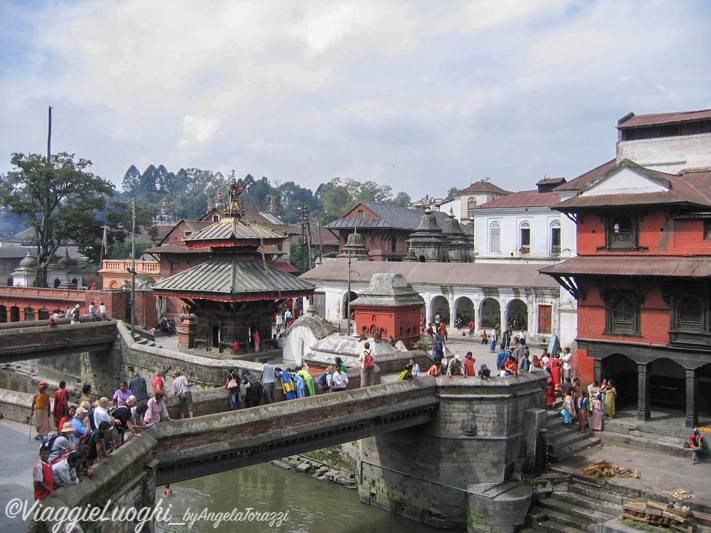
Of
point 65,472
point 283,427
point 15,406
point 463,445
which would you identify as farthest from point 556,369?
point 65,472

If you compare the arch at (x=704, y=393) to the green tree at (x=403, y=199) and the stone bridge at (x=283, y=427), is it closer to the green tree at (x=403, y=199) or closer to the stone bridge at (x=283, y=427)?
the stone bridge at (x=283, y=427)

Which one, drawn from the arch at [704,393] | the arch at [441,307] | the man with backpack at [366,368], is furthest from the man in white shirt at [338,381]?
the arch at [441,307]

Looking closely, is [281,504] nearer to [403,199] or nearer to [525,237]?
[525,237]

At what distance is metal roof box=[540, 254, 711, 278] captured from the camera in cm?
1911

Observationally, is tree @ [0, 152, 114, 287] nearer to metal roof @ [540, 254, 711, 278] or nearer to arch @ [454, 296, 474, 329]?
arch @ [454, 296, 474, 329]

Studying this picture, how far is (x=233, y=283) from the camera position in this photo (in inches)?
932

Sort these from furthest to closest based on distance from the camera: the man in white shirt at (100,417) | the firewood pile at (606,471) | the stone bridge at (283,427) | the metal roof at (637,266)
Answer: the metal roof at (637,266) → the firewood pile at (606,471) → the stone bridge at (283,427) → the man in white shirt at (100,417)

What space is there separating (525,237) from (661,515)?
30502mm

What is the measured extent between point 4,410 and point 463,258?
4197 cm

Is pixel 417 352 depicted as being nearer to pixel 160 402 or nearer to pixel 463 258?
pixel 160 402

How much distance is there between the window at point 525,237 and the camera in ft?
143

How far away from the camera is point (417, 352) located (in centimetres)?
2211

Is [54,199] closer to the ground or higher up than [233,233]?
higher up

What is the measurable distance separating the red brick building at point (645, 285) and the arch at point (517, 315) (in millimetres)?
12300
